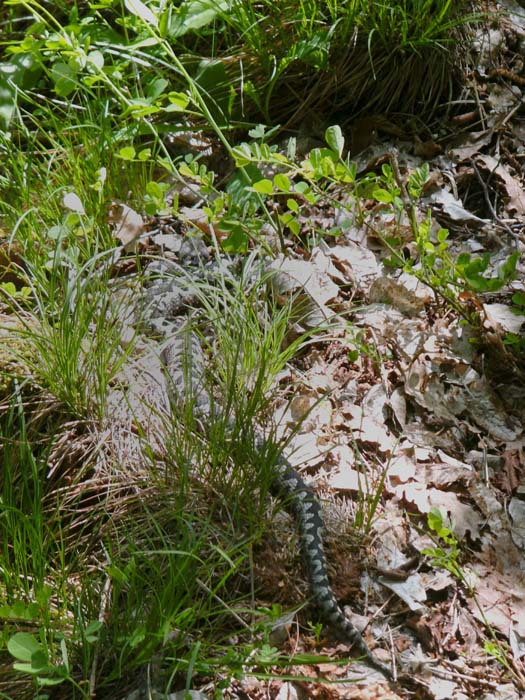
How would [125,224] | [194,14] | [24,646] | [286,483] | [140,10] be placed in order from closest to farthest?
[24,646] < [286,483] < [140,10] < [125,224] < [194,14]

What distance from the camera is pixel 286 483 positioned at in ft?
8.71

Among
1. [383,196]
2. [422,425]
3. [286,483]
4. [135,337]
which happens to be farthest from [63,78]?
[422,425]

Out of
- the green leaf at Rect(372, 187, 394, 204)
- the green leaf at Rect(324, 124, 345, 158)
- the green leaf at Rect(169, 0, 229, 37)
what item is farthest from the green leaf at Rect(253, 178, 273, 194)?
the green leaf at Rect(169, 0, 229, 37)

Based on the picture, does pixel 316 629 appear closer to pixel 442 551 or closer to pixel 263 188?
pixel 442 551

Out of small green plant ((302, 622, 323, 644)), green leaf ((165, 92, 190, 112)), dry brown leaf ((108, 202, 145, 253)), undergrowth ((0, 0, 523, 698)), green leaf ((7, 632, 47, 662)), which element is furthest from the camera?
dry brown leaf ((108, 202, 145, 253))

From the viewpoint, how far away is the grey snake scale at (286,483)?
236cm

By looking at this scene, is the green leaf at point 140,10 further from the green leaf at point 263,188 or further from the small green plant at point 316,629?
the small green plant at point 316,629

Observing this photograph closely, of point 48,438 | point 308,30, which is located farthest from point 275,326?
point 308,30

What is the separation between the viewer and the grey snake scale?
7.73ft

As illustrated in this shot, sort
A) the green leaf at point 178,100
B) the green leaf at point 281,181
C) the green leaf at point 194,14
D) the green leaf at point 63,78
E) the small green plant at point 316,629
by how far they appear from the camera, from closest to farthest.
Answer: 1. the small green plant at point 316,629
2. the green leaf at point 281,181
3. the green leaf at point 178,100
4. the green leaf at point 63,78
5. the green leaf at point 194,14

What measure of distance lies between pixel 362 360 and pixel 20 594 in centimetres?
167

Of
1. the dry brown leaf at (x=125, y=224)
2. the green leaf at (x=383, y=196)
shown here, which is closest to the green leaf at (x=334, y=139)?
the green leaf at (x=383, y=196)

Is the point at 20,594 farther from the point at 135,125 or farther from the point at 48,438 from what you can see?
the point at 135,125

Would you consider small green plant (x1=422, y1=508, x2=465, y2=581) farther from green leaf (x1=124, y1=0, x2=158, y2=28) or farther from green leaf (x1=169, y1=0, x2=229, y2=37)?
green leaf (x1=169, y1=0, x2=229, y2=37)
